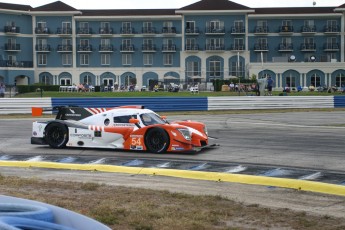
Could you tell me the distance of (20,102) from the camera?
32.4m

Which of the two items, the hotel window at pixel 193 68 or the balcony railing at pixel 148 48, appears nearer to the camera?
the hotel window at pixel 193 68

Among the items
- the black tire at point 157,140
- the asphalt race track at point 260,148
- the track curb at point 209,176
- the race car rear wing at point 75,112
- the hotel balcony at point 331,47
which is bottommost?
the track curb at point 209,176

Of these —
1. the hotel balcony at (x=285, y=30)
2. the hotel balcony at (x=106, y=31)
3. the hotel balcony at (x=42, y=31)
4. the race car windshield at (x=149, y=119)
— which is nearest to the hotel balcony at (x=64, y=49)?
the hotel balcony at (x=42, y=31)

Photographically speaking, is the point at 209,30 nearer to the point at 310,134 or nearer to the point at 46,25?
the point at 46,25

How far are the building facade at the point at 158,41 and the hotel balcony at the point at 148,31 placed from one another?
14cm

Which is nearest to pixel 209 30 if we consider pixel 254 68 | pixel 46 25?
pixel 254 68

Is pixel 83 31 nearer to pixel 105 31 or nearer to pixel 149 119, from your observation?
pixel 105 31

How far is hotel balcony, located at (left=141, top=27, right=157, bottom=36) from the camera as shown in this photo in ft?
259

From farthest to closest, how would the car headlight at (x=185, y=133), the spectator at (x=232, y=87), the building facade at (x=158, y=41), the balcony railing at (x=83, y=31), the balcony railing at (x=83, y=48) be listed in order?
the balcony railing at (x=83, y=48) → the balcony railing at (x=83, y=31) → the building facade at (x=158, y=41) → the spectator at (x=232, y=87) → the car headlight at (x=185, y=133)

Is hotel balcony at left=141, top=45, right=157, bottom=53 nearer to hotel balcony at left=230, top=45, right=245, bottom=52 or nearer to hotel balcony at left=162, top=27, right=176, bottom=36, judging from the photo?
hotel balcony at left=162, top=27, right=176, bottom=36

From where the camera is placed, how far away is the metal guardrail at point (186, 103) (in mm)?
31891

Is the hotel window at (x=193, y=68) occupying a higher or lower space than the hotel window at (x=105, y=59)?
lower

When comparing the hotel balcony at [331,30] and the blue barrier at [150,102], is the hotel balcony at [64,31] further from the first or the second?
the blue barrier at [150,102]

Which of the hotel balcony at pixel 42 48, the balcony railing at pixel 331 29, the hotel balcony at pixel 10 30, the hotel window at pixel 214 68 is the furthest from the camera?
the hotel balcony at pixel 42 48
